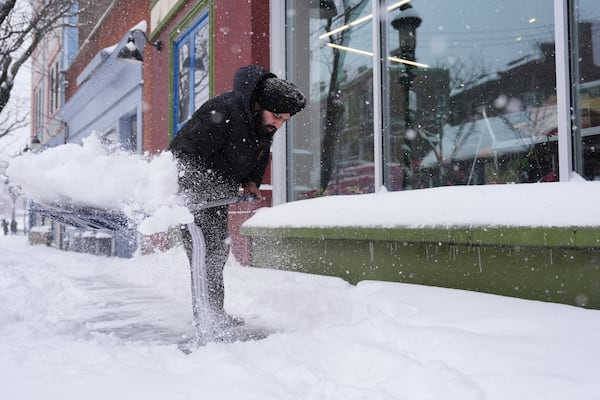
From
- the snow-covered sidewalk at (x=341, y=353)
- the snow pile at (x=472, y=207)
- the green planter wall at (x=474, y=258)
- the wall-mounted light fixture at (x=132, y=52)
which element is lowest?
the snow-covered sidewalk at (x=341, y=353)

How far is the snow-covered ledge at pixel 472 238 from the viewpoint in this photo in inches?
100

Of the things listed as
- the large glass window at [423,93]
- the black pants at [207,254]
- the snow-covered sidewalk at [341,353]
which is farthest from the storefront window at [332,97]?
the black pants at [207,254]

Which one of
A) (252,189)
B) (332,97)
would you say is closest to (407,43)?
(332,97)

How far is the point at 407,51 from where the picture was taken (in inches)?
174

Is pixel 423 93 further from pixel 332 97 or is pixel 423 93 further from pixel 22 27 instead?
pixel 22 27

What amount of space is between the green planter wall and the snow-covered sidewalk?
167 millimetres

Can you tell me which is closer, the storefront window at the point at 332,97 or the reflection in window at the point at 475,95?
the reflection in window at the point at 475,95

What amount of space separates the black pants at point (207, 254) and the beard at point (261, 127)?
1.85ft

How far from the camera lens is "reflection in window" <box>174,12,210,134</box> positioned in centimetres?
735

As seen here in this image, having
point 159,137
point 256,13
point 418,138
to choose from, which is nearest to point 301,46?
point 256,13

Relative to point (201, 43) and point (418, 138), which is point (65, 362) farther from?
point (201, 43)

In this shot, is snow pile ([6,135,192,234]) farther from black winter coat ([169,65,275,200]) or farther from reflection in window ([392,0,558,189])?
reflection in window ([392,0,558,189])

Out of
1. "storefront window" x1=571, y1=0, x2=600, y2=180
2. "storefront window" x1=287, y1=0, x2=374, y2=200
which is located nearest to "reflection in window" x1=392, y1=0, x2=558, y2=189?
"storefront window" x1=571, y1=0, x2=600, y2=180

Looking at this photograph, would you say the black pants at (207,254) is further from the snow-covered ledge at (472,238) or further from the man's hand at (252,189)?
the snow-covered ledge at (472,238)
